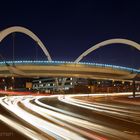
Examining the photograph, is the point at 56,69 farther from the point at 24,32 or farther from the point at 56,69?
the point at 24,32

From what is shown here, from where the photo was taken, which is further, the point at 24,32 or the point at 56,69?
the point at 24,32

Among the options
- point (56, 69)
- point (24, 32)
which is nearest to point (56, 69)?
point (56, 69)

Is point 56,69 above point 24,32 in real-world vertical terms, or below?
below

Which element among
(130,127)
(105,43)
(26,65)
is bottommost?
(130,127)

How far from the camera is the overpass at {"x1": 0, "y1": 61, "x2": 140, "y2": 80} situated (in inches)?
3686

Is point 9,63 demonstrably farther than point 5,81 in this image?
No

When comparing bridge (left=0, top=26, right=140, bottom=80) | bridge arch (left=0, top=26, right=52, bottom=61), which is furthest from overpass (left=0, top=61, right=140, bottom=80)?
bridge arch (left=0, top=26, right=52, bottom=61)

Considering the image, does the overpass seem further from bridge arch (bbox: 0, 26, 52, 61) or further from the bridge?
bridge arch (bbox: 0, 26, 52, 61)

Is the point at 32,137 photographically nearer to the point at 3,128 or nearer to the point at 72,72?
the point at 3,128

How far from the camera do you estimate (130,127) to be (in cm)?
1612

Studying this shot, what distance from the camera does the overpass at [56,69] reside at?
9362 centimetres

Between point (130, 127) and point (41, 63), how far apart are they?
78.8 metres

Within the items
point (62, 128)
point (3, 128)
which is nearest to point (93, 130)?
point (62, 128)

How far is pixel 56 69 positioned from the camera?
98062 mm
